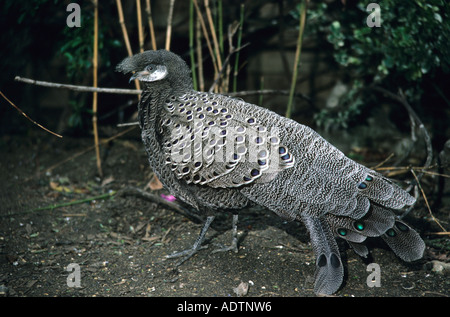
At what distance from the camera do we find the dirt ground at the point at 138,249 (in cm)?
260

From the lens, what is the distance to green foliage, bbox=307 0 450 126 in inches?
127

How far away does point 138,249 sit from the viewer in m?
3.13

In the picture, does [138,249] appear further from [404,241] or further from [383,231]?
[404,241]

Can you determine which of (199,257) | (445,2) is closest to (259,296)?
(199,257)

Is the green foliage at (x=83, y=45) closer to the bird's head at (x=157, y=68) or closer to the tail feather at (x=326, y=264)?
the bird's head at (x=157, y=68)

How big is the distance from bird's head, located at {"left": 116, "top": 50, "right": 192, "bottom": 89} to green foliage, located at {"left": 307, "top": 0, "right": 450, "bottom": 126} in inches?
67.4

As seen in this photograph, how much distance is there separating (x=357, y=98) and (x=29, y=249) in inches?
123

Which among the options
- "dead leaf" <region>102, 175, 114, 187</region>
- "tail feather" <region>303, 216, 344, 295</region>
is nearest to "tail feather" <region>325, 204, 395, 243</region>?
"tail feather" <region>303, 216, 344, 295</region>

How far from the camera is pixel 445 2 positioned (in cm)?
299

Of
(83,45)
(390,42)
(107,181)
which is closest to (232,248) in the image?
(107,181)

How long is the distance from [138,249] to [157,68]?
1233 mm

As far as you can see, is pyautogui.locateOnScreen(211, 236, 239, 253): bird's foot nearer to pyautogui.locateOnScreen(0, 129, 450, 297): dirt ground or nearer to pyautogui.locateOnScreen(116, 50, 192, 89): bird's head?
pyautogui.locateOnScreen(0, 129, 450, 297): dirt ground

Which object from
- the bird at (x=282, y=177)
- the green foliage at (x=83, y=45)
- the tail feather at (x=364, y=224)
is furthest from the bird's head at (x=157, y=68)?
the green foliage at (x=83, y=45)

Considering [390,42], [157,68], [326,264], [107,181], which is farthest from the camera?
[107,181]
